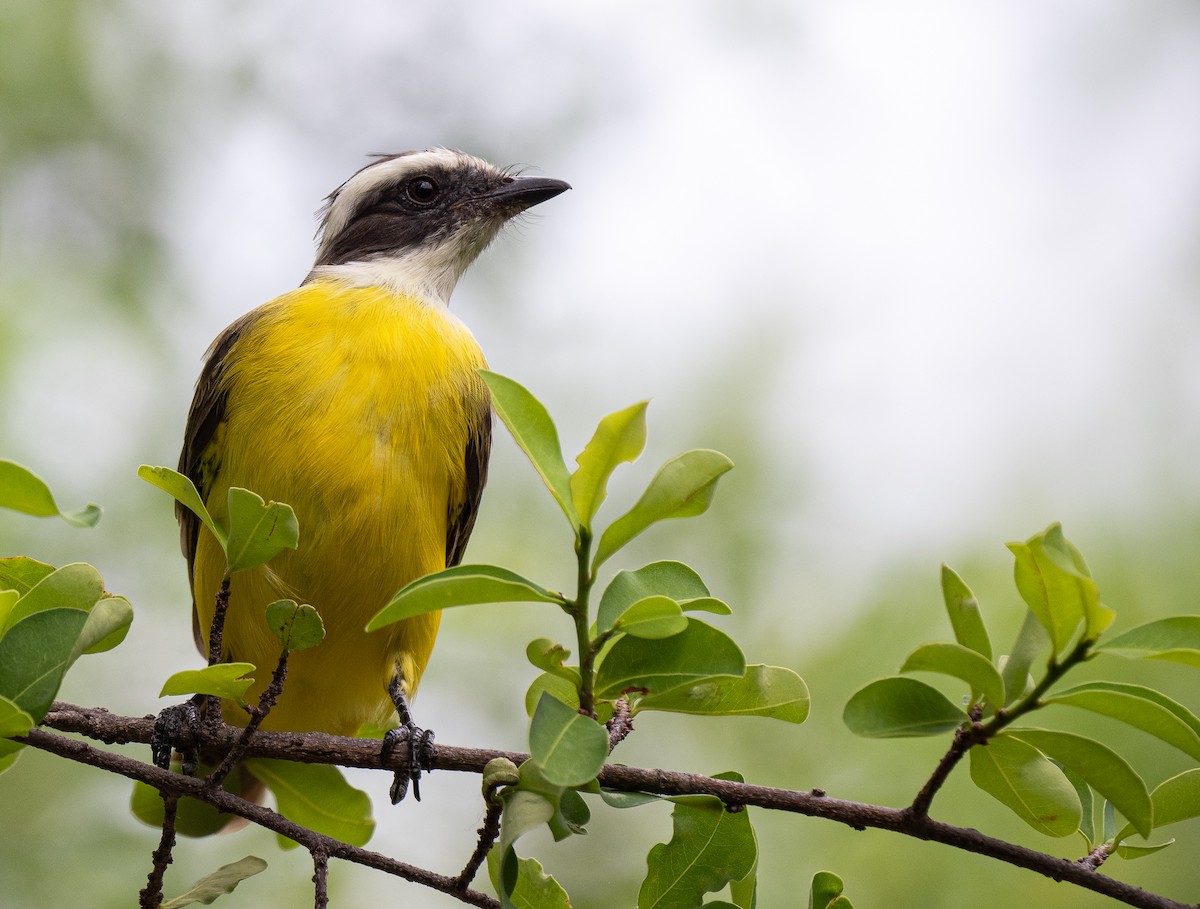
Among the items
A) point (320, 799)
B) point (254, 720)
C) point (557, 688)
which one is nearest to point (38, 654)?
point (254, 720)

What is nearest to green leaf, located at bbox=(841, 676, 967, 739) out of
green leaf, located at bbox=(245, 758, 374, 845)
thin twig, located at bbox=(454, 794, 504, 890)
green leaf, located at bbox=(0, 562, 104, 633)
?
thin twig, located at bbox=(454, 794, 504, 890)

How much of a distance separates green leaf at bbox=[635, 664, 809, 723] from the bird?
1.42m

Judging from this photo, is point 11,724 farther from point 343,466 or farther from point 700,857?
point 343,466

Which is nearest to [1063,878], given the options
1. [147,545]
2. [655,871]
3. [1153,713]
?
[1153,713]

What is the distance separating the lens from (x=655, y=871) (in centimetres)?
241

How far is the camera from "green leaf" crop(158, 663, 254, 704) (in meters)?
2.23

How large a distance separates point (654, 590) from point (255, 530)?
30.8 inches

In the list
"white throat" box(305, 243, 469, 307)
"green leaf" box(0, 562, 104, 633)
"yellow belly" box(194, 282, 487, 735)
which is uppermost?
"white throat" box(305, 243, 469, 307)

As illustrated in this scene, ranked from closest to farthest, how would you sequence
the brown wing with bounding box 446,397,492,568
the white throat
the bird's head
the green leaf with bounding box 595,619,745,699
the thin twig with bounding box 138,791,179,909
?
1. the green leaf with bounding box 595,619,745,699
2. the thin twig with bounding box 138,791,179,909
3. the brown wing with bounding box 446,397,492,568
4. the white throat
5. the bird's head

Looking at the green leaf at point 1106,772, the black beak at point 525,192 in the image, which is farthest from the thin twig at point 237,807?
the black beak at point 525,192

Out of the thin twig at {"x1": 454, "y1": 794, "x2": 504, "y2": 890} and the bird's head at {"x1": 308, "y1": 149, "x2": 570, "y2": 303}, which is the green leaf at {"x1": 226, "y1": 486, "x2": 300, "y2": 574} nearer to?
the thin twig at {"x1": 454, "y1": 794, "x2": 504, "y2": 890}

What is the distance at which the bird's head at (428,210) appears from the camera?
5391 millimetres

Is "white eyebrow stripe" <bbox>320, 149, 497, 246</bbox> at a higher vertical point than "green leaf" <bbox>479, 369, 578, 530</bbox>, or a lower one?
higher

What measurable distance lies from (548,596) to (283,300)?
292 centimetres
